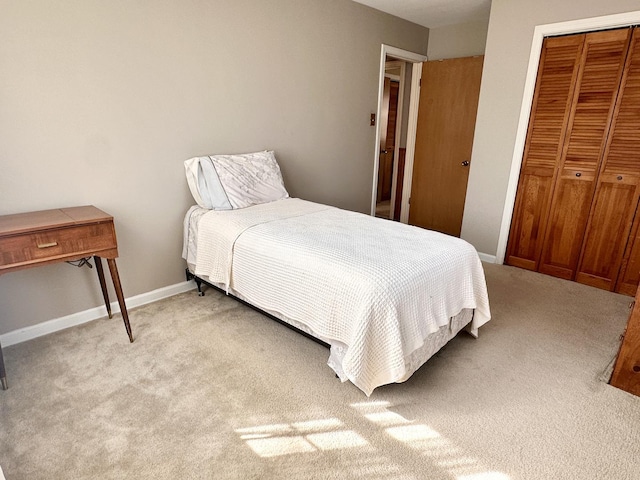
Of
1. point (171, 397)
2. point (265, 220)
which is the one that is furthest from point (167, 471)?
point (265, 220)

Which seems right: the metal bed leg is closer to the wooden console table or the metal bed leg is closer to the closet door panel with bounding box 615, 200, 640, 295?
the wooden console table

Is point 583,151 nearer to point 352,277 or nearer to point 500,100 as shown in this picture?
point 500,100

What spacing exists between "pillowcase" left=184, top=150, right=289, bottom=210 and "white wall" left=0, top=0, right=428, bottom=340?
0.14m

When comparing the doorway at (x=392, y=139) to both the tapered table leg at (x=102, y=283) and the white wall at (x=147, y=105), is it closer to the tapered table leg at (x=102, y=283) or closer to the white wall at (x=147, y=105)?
the white wall at (x=147, y=105)

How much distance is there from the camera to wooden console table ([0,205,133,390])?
5.74 feet

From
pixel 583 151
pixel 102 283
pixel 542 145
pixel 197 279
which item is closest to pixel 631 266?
pixel 583 151

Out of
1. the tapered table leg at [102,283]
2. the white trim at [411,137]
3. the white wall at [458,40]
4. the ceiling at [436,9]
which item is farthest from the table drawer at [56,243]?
the white wall at [458,40]

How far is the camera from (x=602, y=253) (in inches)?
119

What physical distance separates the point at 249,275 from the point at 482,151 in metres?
2.59

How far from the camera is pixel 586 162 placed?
117 inches

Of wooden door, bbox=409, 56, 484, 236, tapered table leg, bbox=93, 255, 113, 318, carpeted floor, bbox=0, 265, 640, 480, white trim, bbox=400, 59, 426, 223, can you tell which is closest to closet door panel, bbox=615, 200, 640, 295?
carpeted floor, bbox=0, 265, 640, 480

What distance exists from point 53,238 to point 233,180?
1222 mm

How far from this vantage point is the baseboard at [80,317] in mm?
2176

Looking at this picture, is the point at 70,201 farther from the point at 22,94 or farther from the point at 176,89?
the point at 176,89
